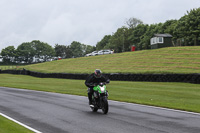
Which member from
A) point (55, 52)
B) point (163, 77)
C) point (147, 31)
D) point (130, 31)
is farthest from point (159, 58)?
point (55, 52)

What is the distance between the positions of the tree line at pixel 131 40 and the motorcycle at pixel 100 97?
4807 cm

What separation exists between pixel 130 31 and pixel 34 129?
360ft

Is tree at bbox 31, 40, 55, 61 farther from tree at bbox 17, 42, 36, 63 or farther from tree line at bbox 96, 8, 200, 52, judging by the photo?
tree line at bbox 96, 8, 200, 52

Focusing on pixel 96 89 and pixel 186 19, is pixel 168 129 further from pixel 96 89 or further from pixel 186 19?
A: pixel 186 19

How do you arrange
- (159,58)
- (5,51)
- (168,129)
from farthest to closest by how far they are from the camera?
(5,51), (159,58), (168,129)

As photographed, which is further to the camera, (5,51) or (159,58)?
(5,51)

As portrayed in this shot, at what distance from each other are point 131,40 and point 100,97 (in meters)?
97.3

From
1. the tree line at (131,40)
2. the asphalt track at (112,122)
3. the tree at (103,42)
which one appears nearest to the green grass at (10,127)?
the asphalt track at (112,122)

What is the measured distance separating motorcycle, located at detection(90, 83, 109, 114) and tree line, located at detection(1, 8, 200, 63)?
48.1 meters

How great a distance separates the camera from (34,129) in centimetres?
802

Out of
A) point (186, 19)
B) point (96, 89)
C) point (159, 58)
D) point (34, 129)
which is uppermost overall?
point (186, 19)

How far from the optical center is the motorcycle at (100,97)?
420 inches

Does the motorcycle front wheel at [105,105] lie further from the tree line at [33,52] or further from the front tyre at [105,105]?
the tree line at [33,52]

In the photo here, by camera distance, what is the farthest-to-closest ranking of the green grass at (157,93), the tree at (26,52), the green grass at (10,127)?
the tree at (26,52) → the green grass at (157,93) → the green grass at (10,127)
